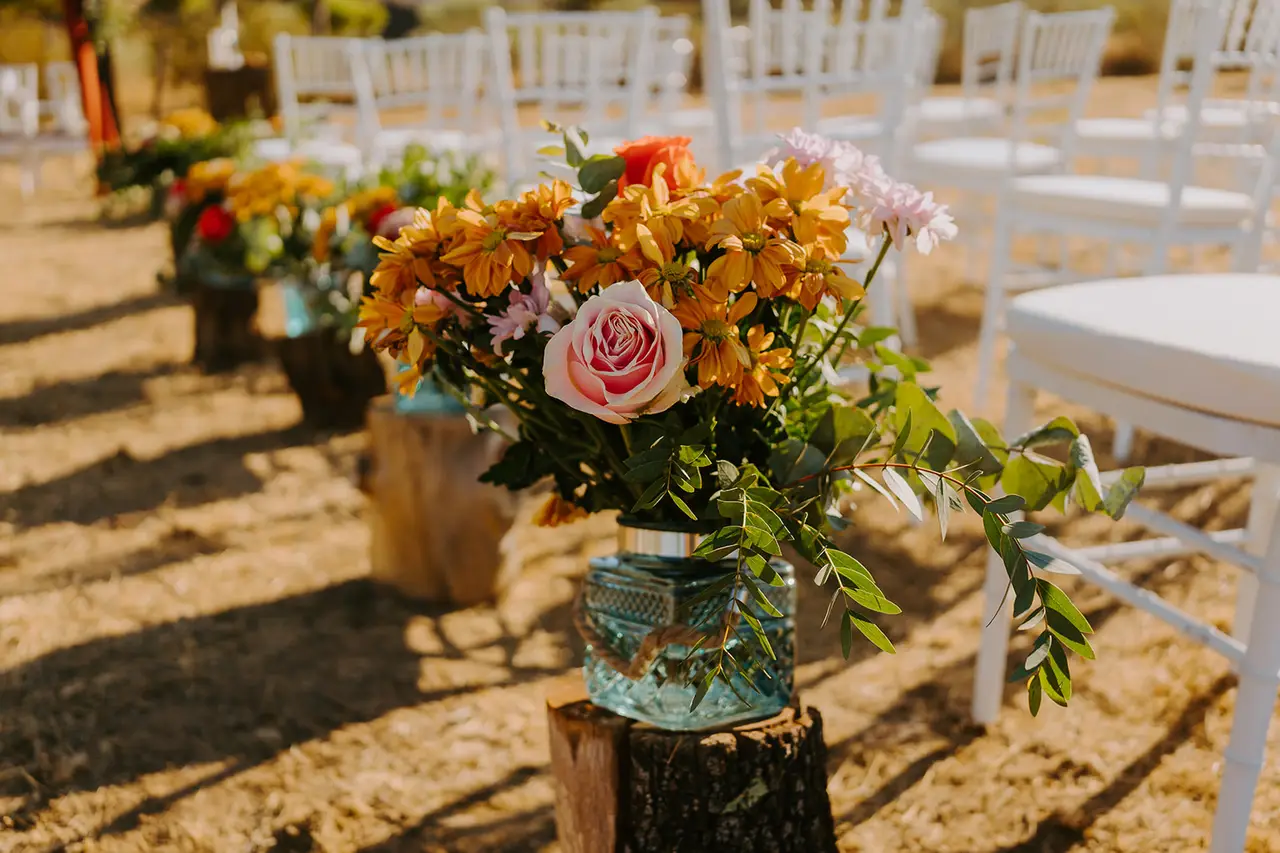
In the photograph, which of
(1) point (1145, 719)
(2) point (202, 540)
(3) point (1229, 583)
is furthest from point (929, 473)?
(2) point (202, 540)

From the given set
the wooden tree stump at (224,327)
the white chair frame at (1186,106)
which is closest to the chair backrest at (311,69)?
the wooden tree stump at (224,327)

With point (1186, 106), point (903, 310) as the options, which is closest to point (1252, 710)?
point (1186, 106)

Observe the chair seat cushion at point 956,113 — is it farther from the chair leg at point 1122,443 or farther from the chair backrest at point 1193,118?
the chair leg at point 1122,443

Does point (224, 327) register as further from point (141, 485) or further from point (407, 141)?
point (407, 141)

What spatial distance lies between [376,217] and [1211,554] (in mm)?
1684

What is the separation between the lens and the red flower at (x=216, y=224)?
9.56 feet

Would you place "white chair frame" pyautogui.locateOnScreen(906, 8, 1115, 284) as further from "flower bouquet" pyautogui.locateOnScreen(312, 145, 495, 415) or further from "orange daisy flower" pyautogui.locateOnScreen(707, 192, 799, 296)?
"orange daisy flower" pyautogui.locateOnScreen(707, 192, 799, 296)

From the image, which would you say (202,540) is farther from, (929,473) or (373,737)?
(929,473)

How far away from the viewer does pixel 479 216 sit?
92cm

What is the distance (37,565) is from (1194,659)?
83.1 inches

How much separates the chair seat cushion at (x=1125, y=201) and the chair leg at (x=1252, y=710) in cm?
145

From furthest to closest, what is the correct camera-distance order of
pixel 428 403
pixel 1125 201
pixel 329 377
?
pixel 329 377, pixel 1125 201, pixel 428 403

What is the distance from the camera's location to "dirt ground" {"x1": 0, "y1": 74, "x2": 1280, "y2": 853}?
1.38 meters

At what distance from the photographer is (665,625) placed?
39.2 inches
